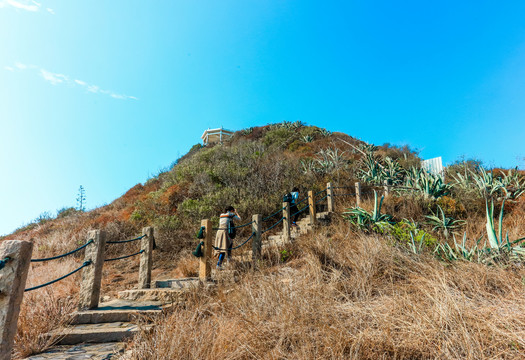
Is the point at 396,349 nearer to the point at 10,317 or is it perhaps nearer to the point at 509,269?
the point at 509,269

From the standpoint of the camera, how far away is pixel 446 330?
2.66 m

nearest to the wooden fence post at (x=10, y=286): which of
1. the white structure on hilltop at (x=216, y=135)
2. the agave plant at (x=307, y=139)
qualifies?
the agave plant at (x=307, y=139)

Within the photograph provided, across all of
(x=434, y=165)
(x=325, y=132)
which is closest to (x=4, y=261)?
(x=434, y=165)

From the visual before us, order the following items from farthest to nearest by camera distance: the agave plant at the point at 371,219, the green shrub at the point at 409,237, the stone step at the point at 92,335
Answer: the agave plant at the point at 371,219
the green shrub at the point at 409,237
the stone step at the point at 92,335

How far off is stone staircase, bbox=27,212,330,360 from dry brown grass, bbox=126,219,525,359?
51 centimetres

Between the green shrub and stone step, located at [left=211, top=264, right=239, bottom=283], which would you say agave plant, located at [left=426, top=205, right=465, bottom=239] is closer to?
the green shrub

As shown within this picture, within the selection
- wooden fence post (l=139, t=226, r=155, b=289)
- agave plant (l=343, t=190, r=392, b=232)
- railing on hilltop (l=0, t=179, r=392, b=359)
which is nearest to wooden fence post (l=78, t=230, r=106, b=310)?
railing on hilltop (l=0, t=179, r=392, b=359)

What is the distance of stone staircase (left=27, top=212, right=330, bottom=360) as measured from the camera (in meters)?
3.45

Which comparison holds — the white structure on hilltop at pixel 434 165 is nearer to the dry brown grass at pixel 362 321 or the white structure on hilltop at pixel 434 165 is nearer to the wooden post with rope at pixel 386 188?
the wooden post with rope at pixel 386 188

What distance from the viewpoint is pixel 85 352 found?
136 inches

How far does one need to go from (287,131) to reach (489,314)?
21996 mm

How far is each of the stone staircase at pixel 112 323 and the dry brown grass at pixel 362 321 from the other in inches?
20.0

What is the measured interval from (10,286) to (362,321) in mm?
3468

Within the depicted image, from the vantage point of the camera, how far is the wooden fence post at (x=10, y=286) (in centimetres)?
260
